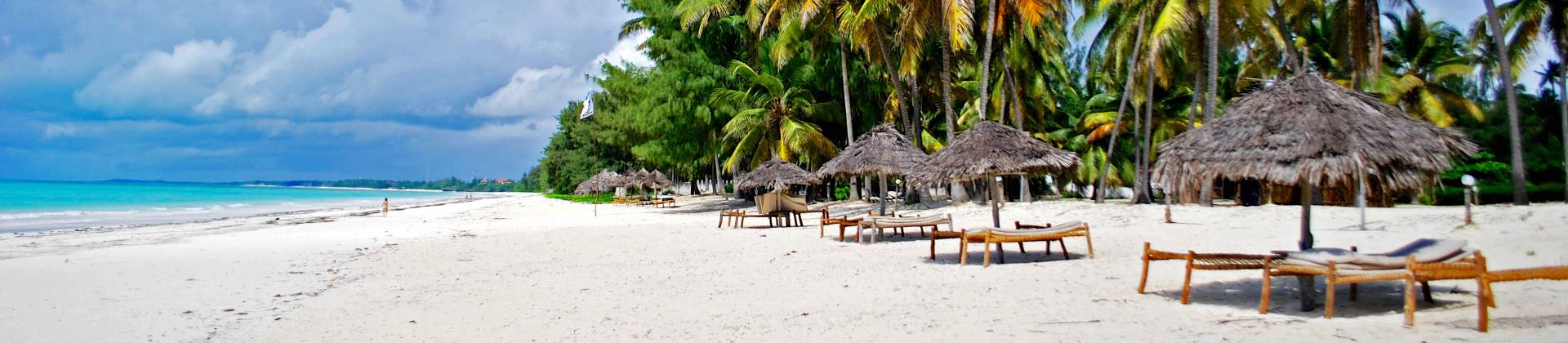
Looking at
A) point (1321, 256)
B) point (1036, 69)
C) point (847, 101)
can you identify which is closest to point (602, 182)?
point (847, 101)

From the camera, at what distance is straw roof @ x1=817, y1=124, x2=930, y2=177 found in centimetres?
1580

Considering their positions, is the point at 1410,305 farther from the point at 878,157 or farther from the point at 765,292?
the point at 878,157

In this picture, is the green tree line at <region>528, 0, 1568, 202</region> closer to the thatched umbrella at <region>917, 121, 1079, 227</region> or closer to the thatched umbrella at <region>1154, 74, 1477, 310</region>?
the thatched umbrella at <region>917, 121, 1079, 227</region>

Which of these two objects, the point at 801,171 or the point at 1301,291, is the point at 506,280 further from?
→ the point at 801,171

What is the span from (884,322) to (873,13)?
43.4ft

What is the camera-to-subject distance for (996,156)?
10.5 meters

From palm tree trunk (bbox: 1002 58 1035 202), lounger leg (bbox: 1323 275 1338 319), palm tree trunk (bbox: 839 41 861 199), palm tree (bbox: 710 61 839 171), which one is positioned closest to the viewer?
lounger leg (bbox: 1323 275 1338 319)

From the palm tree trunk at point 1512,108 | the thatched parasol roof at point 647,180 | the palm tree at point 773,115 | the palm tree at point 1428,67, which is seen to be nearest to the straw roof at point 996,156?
the palm tree trunk at point 1512,108

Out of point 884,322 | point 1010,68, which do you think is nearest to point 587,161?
point 1010,68

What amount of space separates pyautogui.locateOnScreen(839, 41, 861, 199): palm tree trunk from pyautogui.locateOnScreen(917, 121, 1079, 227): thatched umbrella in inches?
438

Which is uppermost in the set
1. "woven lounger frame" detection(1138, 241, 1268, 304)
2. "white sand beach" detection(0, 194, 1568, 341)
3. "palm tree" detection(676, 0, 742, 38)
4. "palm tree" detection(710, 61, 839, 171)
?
"palm tree" detection(676, 0, 742, 38)

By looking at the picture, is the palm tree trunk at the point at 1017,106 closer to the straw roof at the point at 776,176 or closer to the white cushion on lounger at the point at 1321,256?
the straw roof at the point at 776,176

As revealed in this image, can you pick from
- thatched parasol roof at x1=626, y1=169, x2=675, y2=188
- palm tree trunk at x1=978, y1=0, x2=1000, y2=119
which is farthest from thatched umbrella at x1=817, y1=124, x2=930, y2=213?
thatched parasol roof at x1=626, y1=169, x2=675, y2=188

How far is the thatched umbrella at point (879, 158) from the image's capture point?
1580 cm
